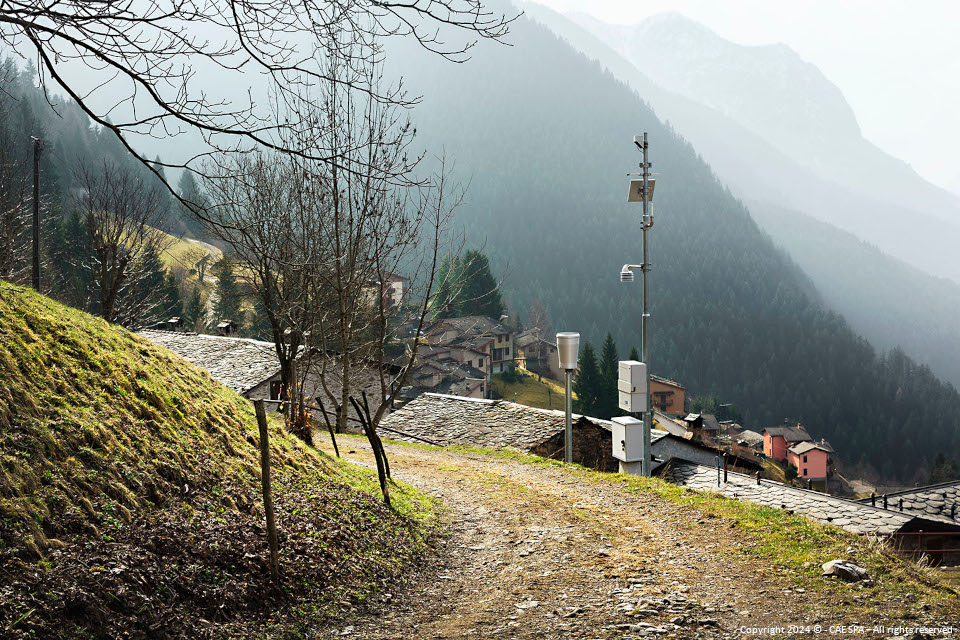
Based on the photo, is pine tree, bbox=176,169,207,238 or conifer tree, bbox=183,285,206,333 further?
conifer tree, bbox=183,285,206,333

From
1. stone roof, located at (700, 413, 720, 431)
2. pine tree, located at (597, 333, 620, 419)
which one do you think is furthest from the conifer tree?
stone roof, located at (700, 413, 720, 431)

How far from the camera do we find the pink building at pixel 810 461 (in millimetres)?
70431

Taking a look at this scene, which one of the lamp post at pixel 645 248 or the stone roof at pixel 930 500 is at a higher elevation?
the lamp post at pixel 645 248

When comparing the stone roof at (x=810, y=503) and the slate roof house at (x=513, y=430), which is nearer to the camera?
the stone roof at (x=810, y=503)

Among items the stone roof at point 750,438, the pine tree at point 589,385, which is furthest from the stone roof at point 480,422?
the stone roof at point 750,438

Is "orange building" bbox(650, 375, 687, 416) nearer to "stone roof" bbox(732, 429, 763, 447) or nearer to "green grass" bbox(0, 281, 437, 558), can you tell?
"stone roof" bbox(732, 429, 763, 447)

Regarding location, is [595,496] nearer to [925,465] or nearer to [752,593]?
[752,593]

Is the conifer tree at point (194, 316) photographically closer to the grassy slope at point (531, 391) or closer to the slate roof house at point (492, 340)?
the slate roof house at point (492, 340)

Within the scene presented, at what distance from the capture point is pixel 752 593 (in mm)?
5145

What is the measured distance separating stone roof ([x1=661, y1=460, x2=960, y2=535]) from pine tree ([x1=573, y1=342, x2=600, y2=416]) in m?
37.8

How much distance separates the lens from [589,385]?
54.5 m

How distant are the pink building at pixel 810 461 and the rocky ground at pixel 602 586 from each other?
71.9 metres

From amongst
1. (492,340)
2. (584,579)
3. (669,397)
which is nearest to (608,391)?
(492,340)

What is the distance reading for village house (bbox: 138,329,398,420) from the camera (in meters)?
23.9
